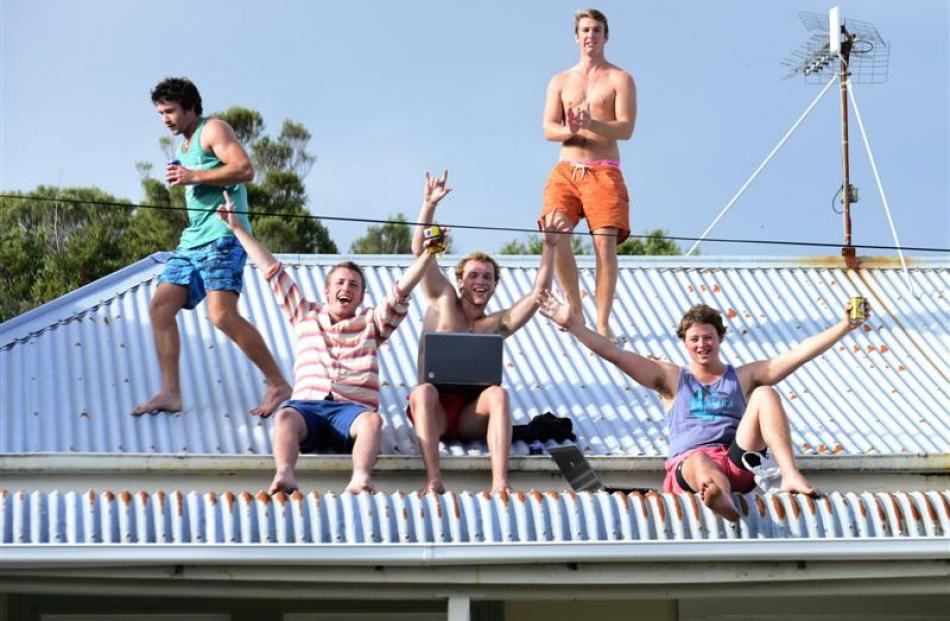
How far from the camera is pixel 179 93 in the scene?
37.7ft

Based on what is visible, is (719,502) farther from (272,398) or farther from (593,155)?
(593,155)

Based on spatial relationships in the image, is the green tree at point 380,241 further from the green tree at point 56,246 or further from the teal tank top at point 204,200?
the teal tank top at point 204,200

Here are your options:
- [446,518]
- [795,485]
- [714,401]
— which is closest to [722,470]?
[795,485]

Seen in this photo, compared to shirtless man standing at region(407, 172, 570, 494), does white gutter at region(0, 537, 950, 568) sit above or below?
below

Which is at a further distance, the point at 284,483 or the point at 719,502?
the point at 284,483

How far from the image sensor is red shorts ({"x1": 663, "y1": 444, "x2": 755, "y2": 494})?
979 centimetres

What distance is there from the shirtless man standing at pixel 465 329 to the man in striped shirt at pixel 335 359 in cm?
28

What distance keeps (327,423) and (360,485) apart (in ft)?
2.59

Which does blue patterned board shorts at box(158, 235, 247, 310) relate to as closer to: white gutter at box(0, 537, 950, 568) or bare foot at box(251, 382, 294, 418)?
bare foot at box(251, 382, 294, 418)

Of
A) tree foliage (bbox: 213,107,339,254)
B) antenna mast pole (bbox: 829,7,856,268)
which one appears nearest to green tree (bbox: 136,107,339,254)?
tree foliage (bbox: 213,107,339,254)

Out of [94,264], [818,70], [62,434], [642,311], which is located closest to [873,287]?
[642,311]

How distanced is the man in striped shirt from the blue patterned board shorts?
0.34 metres

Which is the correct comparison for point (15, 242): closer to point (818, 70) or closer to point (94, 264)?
point (94, 264)

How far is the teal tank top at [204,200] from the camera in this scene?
11.5 metres
